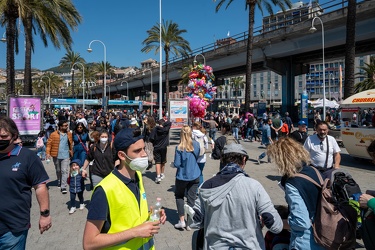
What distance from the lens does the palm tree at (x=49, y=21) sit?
49.4 ft

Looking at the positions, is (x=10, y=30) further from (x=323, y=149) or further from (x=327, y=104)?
(x=327, y=104)

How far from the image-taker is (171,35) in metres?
34.3

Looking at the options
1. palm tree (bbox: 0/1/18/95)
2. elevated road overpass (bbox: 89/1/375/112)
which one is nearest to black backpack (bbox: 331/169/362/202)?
palm tree (bbox: 0/1/18/95)

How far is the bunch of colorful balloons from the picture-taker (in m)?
17.3

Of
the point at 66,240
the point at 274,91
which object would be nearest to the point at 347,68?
the point at 66,240

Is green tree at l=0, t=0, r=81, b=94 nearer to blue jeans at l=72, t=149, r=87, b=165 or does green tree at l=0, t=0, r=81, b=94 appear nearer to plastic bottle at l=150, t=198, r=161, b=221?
blue jeans at l=72, t=149, r=87, b=165

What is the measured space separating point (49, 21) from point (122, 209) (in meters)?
16.8

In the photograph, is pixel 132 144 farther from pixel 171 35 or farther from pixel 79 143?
pixel 171 35

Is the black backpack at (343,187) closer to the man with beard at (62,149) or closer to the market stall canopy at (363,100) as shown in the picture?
the man with beard at (62,149)

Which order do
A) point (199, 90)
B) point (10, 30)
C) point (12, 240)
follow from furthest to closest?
point (199, 90) < point (10, 30) < point (12, 240)

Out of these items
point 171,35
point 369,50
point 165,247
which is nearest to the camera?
point 165,247

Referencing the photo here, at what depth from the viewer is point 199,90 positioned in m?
17.5

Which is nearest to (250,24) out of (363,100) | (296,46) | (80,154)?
(296,46)

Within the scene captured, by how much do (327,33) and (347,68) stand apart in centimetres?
1094
